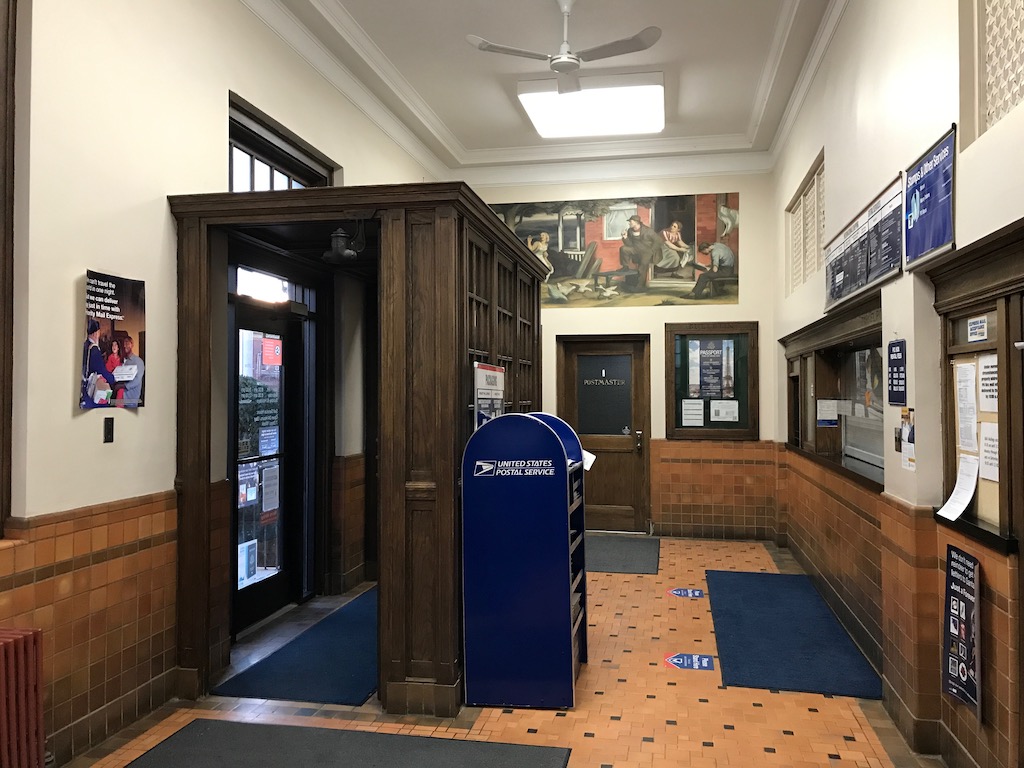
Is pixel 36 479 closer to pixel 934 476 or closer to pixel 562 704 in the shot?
pixel 562 704

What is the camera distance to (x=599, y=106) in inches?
253

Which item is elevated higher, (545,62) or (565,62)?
(545,62)

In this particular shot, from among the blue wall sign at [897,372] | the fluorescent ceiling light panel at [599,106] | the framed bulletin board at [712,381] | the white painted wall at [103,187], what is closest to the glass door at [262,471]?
the white painted wall at [103,187]

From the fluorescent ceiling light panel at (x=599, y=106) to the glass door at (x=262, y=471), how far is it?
298 cm

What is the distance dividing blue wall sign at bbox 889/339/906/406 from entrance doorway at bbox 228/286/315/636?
11.8 ft

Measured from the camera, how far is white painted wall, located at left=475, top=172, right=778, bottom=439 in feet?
25.1

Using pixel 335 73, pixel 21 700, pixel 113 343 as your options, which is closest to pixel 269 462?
pixel 113 343

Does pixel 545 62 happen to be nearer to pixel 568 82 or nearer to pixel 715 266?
pixel 568 82

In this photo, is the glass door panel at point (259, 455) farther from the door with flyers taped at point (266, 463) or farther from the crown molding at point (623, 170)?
the crown molding at point (623, 170)

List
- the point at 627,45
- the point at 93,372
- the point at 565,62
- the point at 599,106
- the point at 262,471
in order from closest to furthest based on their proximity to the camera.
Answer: the point at 93,372
the point at 627,45
the point at 565,62
the point at 262,471
the point at 599,106

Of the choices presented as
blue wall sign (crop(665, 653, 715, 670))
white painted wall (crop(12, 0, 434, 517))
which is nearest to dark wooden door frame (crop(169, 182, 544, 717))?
white painted wall (crop(12, 0, 434, 517))

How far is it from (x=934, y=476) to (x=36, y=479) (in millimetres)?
3713

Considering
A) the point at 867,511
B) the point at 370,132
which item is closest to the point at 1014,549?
the point at 867,511

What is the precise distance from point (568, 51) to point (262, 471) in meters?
3.45
